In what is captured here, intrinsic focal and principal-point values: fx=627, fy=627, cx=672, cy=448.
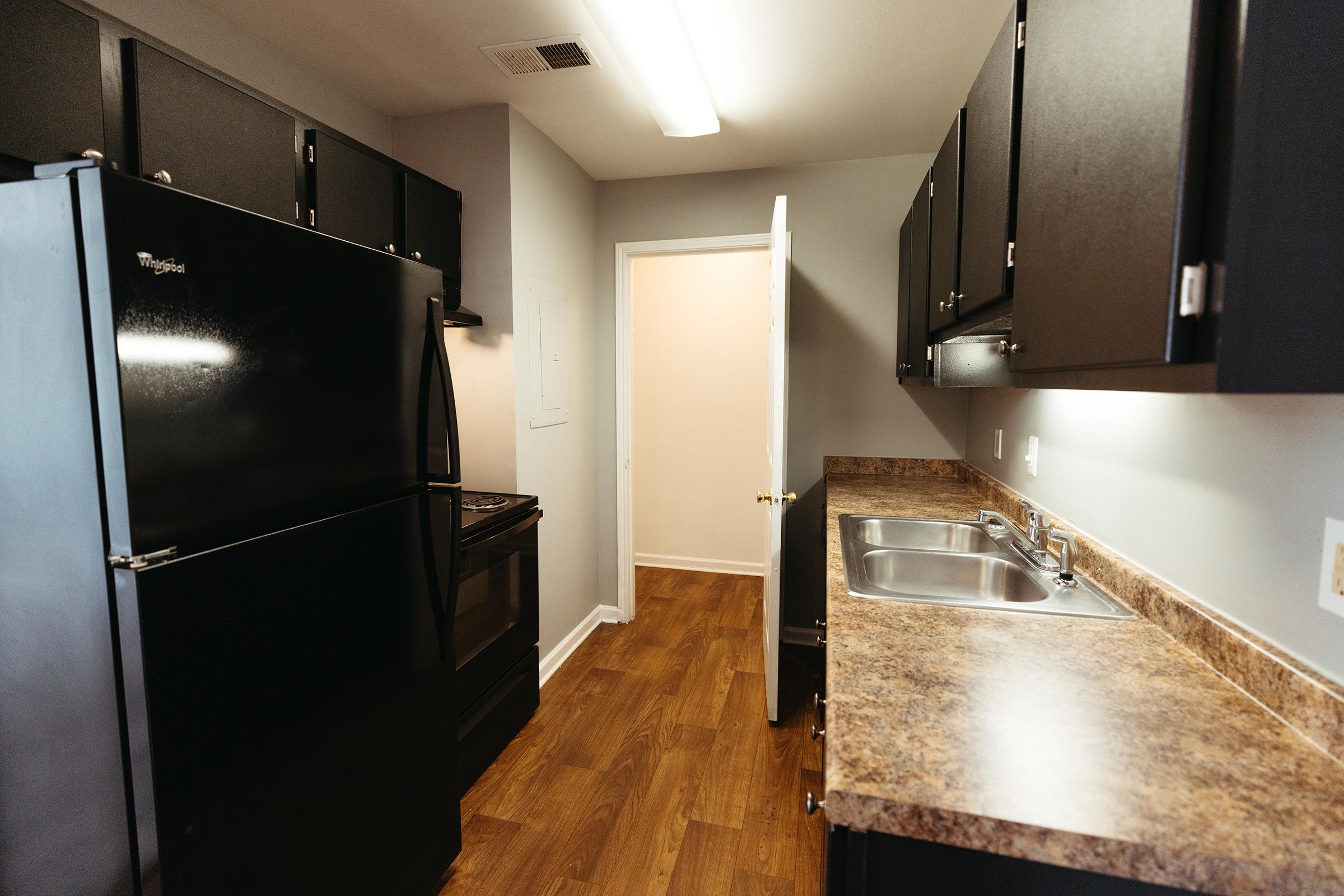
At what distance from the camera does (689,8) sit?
6.27 feet

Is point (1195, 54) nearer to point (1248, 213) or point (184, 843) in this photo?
point (1248, 213)

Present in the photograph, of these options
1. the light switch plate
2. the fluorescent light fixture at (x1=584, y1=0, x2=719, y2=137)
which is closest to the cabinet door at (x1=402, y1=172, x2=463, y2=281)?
the fluorescent light fixture at (x1=584, y1=0, x2=719, y2=137)

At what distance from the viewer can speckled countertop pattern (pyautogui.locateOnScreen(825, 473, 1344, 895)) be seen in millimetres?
658

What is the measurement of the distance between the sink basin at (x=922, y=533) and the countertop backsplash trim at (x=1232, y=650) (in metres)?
0.36

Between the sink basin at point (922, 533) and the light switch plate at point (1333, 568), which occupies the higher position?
the light switch plate at point (1333, 568)

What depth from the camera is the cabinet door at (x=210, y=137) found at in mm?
1453

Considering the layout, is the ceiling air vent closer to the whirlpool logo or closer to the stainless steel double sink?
the whirlpool logo

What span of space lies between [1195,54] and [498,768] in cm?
256

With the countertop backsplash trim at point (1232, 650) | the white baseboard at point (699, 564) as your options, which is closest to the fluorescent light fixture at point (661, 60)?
the countertop backsplash trim at point (1232, 650)

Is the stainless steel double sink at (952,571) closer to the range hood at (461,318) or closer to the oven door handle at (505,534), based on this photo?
the oven door handle at (505,534)

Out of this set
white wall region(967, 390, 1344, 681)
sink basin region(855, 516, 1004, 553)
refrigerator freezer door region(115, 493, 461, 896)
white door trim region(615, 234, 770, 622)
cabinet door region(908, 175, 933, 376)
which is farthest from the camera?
white door trim region(615, 234, 770, 622)

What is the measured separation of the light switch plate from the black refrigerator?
5.45 feet

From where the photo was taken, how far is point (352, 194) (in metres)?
2.06

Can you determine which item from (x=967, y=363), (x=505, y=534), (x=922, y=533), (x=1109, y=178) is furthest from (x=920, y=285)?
(x=505, y=534)
